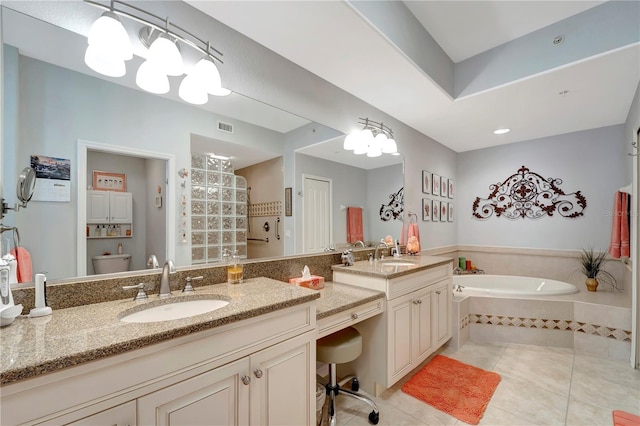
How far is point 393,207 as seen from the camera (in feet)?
9.57

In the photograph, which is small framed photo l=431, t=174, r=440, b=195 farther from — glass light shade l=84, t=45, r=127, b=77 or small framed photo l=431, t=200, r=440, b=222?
glass light shade l=84, t=45, r=127, b=77

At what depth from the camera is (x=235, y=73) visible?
166 centimetres

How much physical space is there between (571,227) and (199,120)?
14.2 ft

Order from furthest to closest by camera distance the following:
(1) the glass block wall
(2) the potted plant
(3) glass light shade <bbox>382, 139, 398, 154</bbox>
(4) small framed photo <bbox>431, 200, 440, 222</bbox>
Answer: (4) small framed photo <bbox>431, 200, 440, 222</bbox> < (2) the potted plant < (3) glass light shade <bbox>382, 139, 398, 154</bbox> < (1) the glass block wall

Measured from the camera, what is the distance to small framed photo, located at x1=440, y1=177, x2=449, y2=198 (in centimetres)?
383

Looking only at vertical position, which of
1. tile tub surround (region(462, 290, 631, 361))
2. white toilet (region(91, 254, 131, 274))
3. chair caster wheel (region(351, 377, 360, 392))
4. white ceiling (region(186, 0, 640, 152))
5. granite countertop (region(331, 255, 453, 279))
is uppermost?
white ceiling (region(186, 0, 640, 152))

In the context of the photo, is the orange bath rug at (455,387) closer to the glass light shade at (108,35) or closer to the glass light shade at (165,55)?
the glass light shade at (165,55)

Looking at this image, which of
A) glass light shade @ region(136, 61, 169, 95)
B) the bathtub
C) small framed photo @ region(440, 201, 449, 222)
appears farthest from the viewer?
small framed photo @ region(440, 201, 449, 222)

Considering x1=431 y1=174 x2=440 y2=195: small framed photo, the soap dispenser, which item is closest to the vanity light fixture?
the soap dispenser

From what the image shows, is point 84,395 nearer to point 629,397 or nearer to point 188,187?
point 188,187

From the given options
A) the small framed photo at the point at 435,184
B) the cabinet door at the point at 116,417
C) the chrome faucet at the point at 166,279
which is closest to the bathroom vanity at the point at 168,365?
the cabinet door at the point at 116,417

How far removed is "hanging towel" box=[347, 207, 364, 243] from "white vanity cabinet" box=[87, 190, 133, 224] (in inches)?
66.0

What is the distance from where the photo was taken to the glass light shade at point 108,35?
1100 millimetres

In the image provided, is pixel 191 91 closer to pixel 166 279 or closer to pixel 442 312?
pixel 166 279
